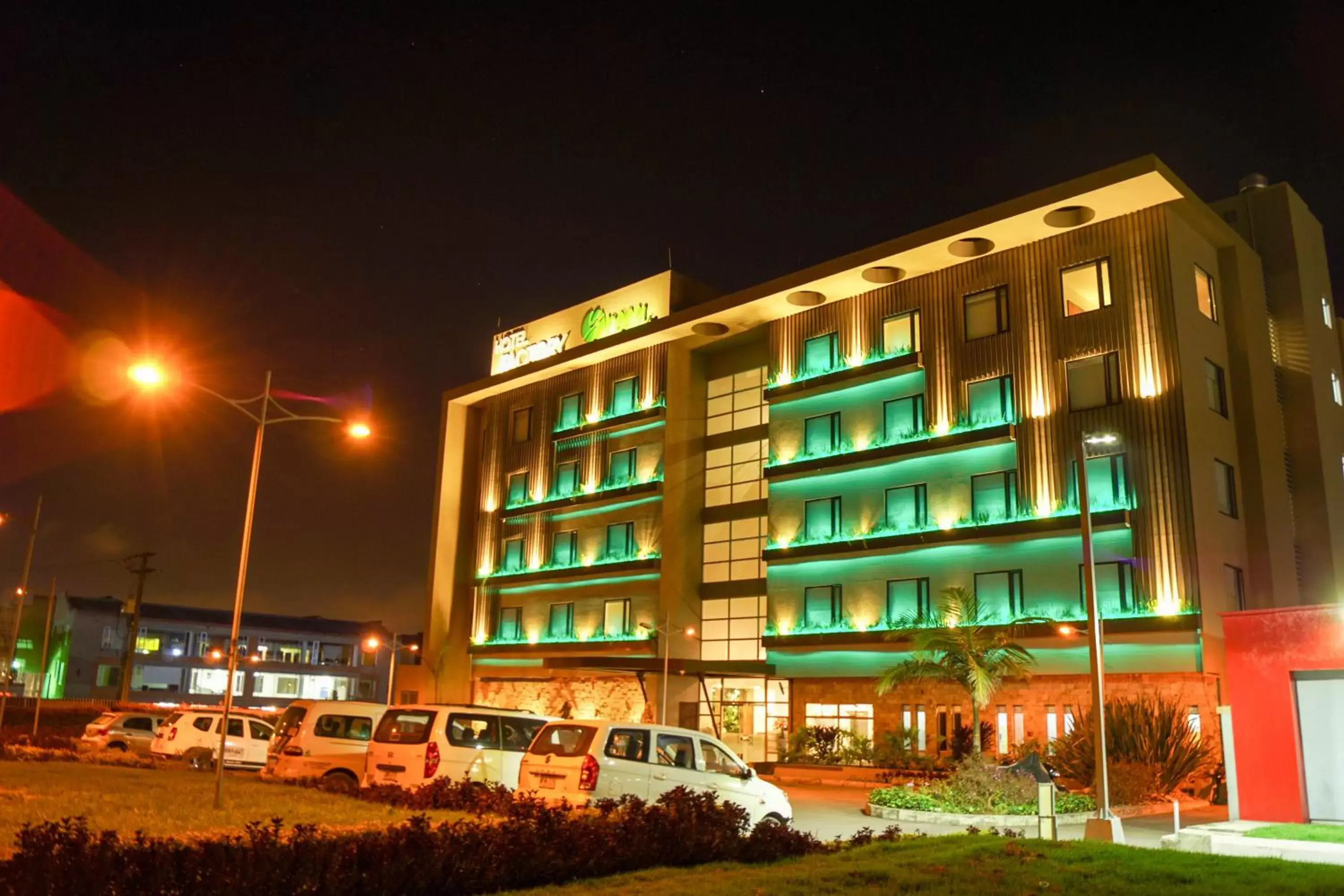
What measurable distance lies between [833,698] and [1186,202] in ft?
68.3

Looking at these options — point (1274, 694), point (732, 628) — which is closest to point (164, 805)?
point (1274, 694)

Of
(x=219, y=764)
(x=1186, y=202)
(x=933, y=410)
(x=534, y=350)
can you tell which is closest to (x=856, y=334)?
(x=933, y=410)

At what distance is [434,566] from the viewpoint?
198 feet

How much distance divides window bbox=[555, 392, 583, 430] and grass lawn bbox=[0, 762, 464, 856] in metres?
35.5

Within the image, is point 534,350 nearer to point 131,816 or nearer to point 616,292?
point 616,292

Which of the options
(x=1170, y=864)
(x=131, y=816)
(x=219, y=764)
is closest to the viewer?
(x=1170, y=864)

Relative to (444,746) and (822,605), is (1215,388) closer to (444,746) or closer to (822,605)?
(822,605)

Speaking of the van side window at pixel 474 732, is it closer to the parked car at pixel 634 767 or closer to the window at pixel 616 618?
the parked car at pixel 634 767

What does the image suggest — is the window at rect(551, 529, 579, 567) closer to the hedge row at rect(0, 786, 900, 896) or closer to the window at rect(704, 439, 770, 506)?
the window at rect(704, 439, 770, 506)

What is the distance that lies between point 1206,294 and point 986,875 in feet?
98.5

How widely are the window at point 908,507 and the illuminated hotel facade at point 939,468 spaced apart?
0.10m

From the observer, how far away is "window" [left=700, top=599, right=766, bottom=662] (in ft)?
157

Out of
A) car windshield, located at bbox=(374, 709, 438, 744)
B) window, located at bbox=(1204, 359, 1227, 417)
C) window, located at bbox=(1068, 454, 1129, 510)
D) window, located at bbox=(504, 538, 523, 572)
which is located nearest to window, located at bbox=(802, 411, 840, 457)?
window, located at bbox=(1068, 454, 1129, 510)

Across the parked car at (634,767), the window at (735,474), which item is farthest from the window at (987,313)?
the parked car at (634,767)
